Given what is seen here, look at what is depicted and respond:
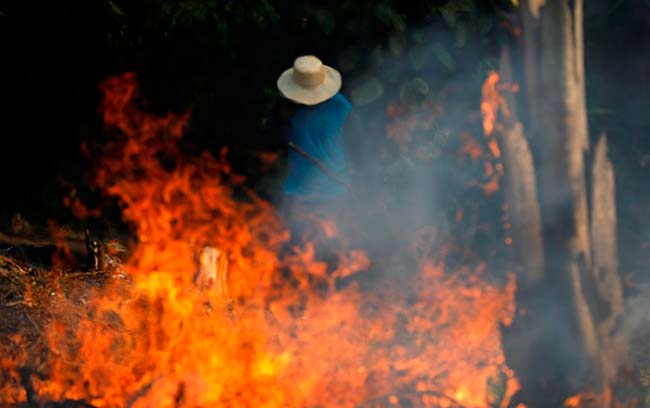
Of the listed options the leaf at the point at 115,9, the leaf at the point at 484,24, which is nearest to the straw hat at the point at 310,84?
the leaf at the point at 484,24

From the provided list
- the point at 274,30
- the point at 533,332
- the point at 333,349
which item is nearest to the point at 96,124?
the point at 274,30

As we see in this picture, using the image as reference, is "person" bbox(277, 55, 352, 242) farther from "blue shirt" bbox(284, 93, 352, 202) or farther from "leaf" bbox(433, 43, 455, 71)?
"leaf" bbox(433, 43, 455, 71)

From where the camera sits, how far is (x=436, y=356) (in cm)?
502

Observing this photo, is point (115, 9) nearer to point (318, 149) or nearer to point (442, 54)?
point (318, 149)

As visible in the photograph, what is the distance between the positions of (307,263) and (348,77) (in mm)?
1598

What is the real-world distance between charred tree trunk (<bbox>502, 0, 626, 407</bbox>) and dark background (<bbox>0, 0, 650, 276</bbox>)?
2.13 metres

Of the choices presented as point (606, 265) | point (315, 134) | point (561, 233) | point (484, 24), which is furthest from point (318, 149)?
point (606, 265)

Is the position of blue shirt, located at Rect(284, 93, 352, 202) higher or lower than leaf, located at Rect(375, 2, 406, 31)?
lower

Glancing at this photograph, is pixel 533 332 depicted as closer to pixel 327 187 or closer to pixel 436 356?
pixel 436 356

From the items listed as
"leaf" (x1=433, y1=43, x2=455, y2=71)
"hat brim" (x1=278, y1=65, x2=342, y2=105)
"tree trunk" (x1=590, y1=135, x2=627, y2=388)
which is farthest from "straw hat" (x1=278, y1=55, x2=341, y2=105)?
"tree trunk" (x1=590, y1=135, x2=627, y2=388)

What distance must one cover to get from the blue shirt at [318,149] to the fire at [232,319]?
1.76ft

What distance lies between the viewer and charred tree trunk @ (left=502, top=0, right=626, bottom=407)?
3164mm

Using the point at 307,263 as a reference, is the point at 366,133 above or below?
above

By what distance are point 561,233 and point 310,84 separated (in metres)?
2.38
